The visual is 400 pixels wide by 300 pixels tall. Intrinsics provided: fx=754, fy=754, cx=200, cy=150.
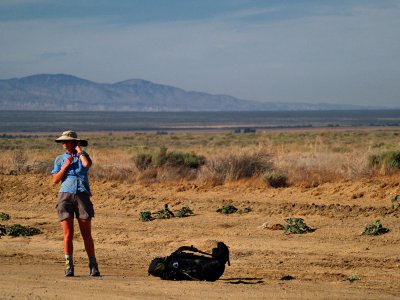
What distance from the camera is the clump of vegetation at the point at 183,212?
644 inches

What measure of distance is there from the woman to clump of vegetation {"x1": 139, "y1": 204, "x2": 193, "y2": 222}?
6235 millimetres

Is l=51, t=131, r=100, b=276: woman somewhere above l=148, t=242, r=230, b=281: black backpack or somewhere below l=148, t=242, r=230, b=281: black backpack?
above

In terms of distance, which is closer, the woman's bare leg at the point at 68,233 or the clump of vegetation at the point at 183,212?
the woman's bare leg at the point at 68,233

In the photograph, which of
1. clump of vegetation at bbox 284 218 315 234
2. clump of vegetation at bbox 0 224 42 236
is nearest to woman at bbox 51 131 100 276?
clump of vegetation at bbox 284 218 315 234

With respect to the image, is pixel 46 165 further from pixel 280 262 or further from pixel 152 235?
pixel 280 262

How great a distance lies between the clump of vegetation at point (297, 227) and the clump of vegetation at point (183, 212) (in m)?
2.87

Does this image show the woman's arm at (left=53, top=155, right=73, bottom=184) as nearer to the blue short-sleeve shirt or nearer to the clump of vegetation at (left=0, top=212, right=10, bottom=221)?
the blue short-sleeve shirt

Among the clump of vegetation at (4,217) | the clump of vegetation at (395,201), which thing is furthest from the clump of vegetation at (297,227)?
the clump of vegetation at (4,217)

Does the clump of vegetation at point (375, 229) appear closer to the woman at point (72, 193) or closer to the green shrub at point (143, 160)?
the woman at point (72, 193)

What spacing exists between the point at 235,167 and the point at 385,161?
4.17 meters

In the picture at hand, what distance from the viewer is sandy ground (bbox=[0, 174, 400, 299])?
29.8 feet

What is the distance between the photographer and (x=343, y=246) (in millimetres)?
12781

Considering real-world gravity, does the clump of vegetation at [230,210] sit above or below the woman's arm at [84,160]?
below

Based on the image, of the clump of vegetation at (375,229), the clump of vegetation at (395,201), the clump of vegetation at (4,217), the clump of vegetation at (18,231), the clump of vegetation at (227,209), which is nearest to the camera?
the clump of vegetation at (375,229)
